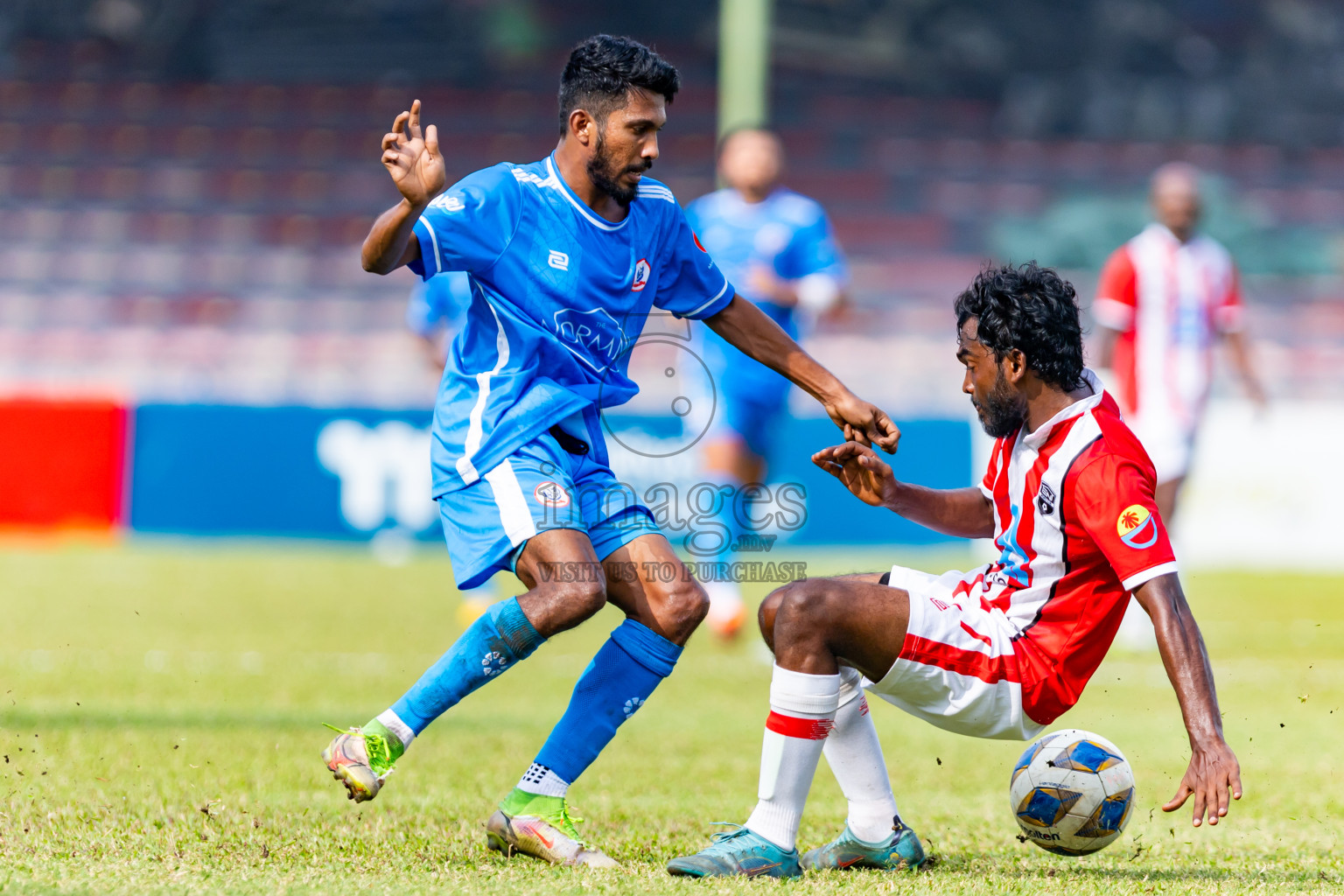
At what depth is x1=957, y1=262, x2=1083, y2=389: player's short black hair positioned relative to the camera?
3.44 metres

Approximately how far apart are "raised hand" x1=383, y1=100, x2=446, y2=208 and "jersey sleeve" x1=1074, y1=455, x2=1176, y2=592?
5.23 ft

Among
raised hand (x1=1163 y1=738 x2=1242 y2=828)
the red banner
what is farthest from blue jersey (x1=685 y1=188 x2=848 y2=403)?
the red banner

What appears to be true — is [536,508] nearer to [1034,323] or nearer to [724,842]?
[724,842]

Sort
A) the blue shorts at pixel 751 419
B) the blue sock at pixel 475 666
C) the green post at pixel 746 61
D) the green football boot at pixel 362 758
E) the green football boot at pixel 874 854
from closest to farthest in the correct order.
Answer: the green football boot at pixel 362 758
the green football boot at pixel 874 854
the blue sock at pixel 475 666
the blue shorts at pixel 751 419
the green post at pixel 746 61

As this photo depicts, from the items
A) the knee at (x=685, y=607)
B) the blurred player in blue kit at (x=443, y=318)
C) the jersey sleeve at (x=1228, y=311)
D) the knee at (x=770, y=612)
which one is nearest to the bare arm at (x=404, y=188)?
the knee at (x=685, y=607)

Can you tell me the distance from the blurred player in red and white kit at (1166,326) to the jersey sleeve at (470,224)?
525 cm

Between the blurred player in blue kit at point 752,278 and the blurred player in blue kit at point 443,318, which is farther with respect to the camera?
the blurred player in blue kit at point 443,318

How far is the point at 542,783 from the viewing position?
3668mm

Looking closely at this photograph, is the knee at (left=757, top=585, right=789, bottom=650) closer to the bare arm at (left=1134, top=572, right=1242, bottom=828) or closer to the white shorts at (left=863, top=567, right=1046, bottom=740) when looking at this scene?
the white shorts at (left=863, top=567, right=1046, bottom=740)

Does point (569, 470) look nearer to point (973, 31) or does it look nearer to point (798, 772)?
point (798, 772)

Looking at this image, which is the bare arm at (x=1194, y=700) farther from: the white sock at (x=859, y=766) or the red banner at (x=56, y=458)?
the red banner at (x=56, y=458)

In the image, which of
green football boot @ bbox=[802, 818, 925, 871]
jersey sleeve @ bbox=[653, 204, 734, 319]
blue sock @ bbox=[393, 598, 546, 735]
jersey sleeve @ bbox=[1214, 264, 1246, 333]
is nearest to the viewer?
green football boot @ bbox=[802, 818, 925, 871]

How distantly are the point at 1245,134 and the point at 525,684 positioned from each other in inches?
608

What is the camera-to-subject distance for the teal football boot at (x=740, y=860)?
329 cm
